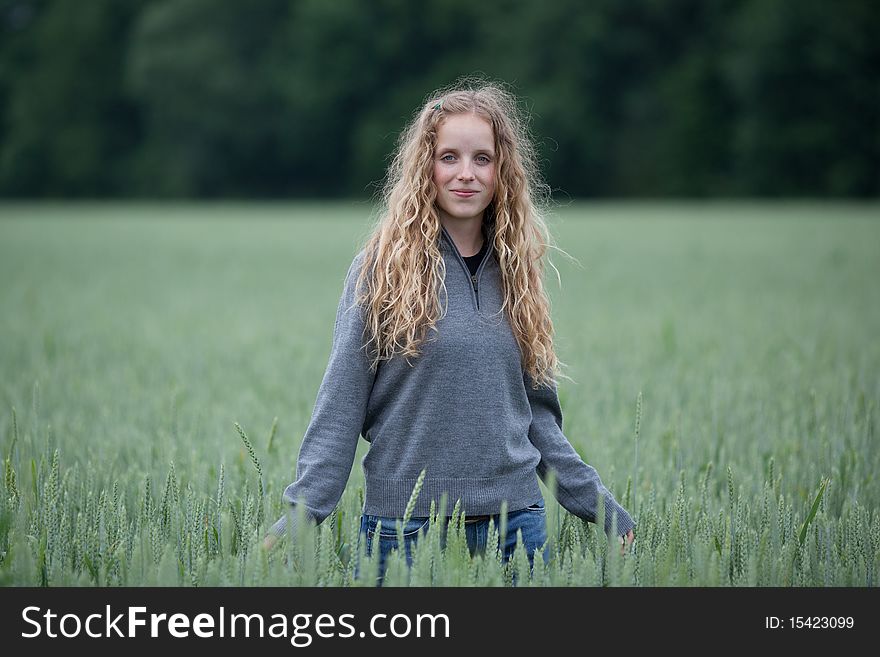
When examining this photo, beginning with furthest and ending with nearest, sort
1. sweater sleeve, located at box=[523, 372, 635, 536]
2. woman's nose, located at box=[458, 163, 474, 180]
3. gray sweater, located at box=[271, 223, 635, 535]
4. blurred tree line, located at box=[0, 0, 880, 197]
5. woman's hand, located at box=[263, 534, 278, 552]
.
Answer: blurred tree line, located at box=[0, 0, 880, 197] → sweater sleeve, located at box=[523, 372, 635, 536] → woman's nose, located at box=[458, 163, 474, 180] → gray sweater, located at box=[271, 223, 635, 535] → woman's hand, located at box=[263, 534, 278, 552]

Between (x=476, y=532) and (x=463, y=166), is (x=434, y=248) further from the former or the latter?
(x=476, y=532)

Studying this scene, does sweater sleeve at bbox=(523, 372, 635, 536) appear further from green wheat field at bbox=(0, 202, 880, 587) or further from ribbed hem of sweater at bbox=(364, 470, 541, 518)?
ribbed hem of sweater at bbox=(364, 470, 541, 518)

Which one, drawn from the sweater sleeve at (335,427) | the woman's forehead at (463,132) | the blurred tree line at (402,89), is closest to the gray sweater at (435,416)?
the sweater sleeve at (335,427)

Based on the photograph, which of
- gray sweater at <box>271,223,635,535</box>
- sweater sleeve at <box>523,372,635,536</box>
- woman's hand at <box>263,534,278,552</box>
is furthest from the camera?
sweater sleeve at <box>523,372,635,536</box>

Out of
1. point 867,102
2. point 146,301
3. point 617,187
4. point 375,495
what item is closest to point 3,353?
point 146,301

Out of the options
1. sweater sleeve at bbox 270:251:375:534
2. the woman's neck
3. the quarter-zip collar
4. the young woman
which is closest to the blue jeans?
the young woman

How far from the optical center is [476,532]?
2.59 m

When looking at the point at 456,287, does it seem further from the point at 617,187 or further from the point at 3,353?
the point at 617,187

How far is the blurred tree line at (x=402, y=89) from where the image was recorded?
124 ft

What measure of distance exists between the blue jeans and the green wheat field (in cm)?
5

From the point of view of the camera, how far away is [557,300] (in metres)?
9.98

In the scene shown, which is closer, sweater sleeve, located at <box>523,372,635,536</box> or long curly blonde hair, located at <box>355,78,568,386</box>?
long curly blonde hair, located at <box>355,78,568,386</box>

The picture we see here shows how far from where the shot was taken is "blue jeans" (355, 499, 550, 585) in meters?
2.53

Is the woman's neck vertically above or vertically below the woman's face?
below
